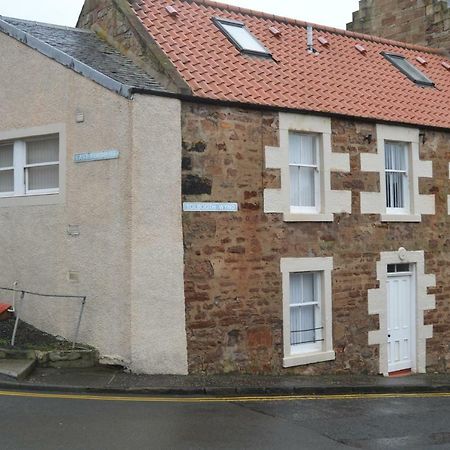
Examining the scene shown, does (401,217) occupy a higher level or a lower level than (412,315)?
higher

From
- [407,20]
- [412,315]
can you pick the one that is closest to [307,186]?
[412,315]

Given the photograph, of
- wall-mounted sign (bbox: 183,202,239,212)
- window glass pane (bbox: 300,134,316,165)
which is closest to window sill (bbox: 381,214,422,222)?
window glass pane (bbox: 300,134,316,165)

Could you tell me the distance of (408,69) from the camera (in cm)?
1820

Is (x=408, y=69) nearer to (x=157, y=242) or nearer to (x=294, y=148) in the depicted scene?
(x=294, y=148)

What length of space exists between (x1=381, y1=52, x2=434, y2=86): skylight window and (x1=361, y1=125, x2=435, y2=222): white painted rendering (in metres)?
2.74

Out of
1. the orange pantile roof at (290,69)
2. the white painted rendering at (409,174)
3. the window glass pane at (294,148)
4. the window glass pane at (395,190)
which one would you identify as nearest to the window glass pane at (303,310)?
the white painted rendering at (409,174)

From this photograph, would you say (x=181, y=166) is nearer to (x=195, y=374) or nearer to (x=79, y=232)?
(x=79, y=232)

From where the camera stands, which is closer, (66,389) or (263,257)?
(66,389)

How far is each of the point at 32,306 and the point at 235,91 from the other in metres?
5.38

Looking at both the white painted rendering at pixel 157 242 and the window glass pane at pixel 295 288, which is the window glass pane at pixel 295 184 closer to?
the window glass pane at pixel 295 288

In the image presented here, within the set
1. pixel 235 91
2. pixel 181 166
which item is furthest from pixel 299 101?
pixel 181 166

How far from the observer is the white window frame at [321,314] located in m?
13.1

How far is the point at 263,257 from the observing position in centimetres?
1281

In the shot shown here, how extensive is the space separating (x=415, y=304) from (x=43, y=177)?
848 centimetres
